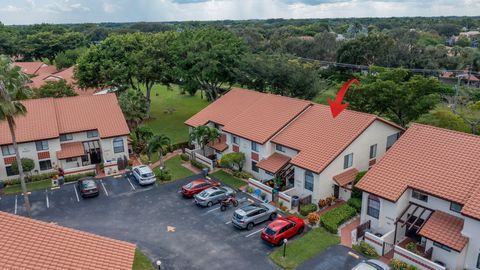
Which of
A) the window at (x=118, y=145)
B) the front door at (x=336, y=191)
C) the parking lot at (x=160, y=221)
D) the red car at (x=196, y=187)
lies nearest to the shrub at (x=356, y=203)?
the front door at (x=336, y=191)

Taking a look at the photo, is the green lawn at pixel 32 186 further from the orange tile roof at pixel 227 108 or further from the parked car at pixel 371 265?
the parked car at pixel 371 265

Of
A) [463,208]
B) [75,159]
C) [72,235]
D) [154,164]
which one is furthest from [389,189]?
[75,159]

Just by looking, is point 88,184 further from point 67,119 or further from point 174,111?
point 174,111

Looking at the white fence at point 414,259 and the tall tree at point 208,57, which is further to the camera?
the tall tree at point 208,57

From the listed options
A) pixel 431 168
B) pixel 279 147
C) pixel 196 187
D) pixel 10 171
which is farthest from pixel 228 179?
pixel 10 171

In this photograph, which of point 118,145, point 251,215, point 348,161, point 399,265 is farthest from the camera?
point 118,145
